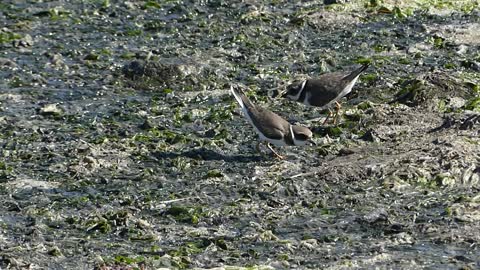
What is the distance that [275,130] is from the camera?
→ 1270 cm

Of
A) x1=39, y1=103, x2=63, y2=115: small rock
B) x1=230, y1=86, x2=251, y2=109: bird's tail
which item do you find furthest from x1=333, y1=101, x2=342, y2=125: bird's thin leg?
x1=39, y1=103, x2=63, y2=115: small rock

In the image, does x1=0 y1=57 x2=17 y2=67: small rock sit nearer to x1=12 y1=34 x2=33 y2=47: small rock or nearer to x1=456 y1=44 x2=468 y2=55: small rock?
x1=12 y1=34 x2=33 y2=47: small rock

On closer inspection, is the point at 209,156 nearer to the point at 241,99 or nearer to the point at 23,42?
the point at 241,99

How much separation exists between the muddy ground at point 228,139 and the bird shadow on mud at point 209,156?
1.3 inches

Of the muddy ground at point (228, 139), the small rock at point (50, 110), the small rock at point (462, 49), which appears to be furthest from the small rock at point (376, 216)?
the small rock at point (462, 49)

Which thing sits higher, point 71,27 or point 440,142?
point 440,142

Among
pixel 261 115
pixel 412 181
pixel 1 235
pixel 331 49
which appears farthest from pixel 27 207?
pixel 331 49

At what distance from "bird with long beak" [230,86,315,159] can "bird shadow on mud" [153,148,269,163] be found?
0.22m

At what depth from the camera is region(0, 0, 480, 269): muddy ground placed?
34.0 ft

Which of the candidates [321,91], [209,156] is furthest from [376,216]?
[321,91]

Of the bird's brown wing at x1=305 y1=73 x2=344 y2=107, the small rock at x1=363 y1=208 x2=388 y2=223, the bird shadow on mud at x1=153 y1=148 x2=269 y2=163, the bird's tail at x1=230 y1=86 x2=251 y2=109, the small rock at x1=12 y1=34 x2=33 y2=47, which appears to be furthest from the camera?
the small rock at x1=12 y1=34 x2=33 y2=47

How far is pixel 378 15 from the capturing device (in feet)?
59.5

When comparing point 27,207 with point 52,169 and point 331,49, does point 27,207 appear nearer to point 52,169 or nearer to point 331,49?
point 52,169

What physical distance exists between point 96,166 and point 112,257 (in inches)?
101
